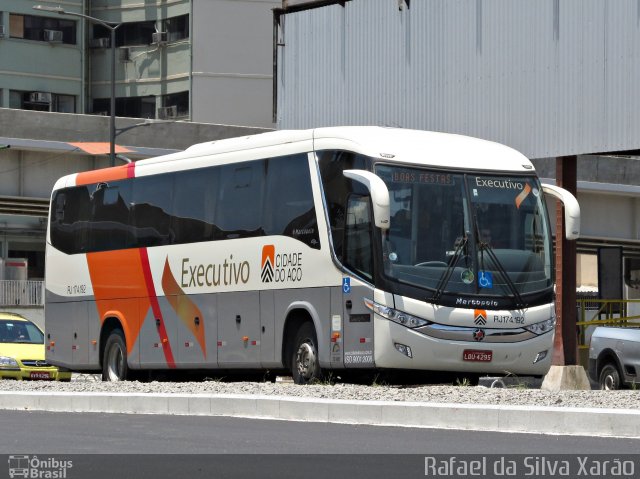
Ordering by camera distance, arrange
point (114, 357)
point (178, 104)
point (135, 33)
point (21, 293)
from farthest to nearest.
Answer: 1. point (135, 33)
2. point (178, 104)
3. point (21, 293)
4. point (114, 357)

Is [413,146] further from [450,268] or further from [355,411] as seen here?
[355,411]

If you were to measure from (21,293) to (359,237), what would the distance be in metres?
37.1

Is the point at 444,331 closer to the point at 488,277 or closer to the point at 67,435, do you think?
the point at 488,277

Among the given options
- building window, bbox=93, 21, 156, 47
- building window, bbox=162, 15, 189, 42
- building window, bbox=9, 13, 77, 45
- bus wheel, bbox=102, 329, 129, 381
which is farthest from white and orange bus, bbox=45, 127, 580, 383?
building window, bbox=93, 21, 156, 47

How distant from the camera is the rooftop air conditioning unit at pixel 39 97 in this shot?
267ft

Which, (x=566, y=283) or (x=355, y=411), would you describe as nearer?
(x=355, y=411)

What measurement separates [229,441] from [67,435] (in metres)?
1.62

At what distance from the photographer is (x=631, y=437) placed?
46.1 feet

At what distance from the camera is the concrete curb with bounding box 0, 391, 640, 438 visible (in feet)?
47.2

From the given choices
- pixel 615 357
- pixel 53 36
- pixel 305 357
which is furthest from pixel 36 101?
pixel 305 357

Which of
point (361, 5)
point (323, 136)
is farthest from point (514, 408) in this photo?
point (361, 5)

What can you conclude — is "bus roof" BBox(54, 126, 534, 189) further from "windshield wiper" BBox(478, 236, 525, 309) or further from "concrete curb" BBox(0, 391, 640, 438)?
"concrete curb" BBox(0, 391, 640, 438)

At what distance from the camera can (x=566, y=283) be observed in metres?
30.7

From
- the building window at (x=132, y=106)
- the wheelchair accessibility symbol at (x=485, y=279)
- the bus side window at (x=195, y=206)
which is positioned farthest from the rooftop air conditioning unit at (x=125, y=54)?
the wheelchair accessibility symbol at (x=485, y=279)
